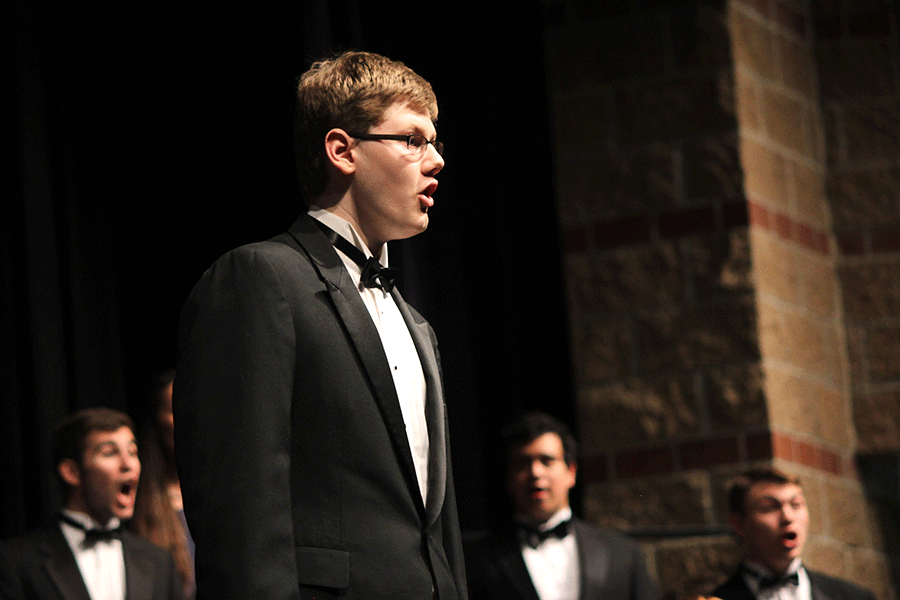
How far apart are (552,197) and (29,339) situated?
214 centimetres

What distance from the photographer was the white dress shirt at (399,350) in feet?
6.18

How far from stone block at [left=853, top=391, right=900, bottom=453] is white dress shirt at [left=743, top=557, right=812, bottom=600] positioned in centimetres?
96

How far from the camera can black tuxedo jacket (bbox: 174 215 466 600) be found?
1676mm

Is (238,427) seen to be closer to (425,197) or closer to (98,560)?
(425,197)

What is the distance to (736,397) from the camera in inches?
194

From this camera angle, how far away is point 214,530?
1.68 m

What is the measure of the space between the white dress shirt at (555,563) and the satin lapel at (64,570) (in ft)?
5.32

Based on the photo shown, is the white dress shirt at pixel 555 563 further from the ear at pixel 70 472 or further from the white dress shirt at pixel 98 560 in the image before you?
the ear at pixel 70 472

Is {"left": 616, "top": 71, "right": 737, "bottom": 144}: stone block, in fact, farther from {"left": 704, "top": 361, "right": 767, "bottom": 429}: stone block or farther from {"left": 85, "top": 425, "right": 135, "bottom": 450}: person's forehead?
{"left": 85, "top": 425, "right": 135, "bottom": 450}: person's forehead

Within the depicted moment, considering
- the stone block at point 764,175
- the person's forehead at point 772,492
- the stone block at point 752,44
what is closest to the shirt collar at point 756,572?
the person's forehead at point 772,492

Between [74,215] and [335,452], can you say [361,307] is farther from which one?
[74,215]

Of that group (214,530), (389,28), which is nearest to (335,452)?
(214,530)

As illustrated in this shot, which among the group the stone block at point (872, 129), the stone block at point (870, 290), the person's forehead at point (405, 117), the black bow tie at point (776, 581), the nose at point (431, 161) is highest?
the stone block at point (872, 129)

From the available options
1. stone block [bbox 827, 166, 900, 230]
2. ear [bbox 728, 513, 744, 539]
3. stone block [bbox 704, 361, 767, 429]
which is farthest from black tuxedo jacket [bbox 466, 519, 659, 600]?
stone block [bbox 827, 166, 900, 230]
